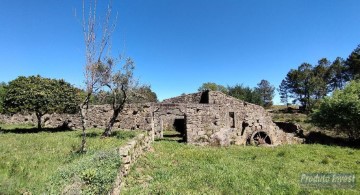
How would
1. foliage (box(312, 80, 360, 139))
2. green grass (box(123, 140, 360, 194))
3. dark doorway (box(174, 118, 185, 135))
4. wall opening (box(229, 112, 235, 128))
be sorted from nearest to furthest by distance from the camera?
green grass (box(123, 140, 360, 194)), foliage (box(312, 80, 360, 139)), wall opening (box(229, 112, 235, 128)), dark doorway (box(174, 118, 185, 135))

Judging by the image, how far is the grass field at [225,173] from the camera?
8.33 m

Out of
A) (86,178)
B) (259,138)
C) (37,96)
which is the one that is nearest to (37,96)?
(37,96)

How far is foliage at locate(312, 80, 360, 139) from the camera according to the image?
21.5 metres

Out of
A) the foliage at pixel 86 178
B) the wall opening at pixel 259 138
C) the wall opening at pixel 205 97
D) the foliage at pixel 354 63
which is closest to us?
the foliage at pixel 86 178

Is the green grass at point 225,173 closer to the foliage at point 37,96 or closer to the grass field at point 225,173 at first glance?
the grass field at point 225,173

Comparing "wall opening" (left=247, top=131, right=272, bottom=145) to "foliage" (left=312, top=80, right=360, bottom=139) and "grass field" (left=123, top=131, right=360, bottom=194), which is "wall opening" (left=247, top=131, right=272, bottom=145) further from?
"grass field" (left=123, top=131, right=360, bottom=194)

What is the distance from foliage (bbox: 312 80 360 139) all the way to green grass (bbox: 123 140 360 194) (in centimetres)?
777

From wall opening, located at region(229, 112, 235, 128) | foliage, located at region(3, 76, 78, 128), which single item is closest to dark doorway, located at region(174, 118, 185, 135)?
wall opening, located at region(229, 112, 235, 128)

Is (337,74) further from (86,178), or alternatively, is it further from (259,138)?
(86,178)

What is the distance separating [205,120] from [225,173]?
10.2 meters

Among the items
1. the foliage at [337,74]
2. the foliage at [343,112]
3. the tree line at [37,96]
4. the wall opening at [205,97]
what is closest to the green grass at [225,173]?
the foliage at [343,112]

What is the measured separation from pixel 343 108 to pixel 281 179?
16134 mm

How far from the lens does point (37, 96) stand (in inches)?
753

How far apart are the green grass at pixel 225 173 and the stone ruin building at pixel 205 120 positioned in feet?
16.8
